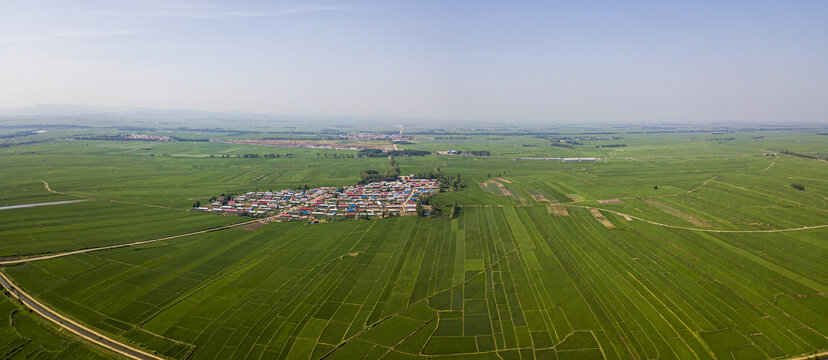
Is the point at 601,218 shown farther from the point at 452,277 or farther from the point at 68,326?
the point at 68,326

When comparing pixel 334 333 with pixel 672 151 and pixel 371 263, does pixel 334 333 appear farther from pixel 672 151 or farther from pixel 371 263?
pixel 672 151

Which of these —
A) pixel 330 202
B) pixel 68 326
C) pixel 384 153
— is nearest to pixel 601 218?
pixel 330 202

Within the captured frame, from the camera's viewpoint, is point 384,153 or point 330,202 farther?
point 384,153

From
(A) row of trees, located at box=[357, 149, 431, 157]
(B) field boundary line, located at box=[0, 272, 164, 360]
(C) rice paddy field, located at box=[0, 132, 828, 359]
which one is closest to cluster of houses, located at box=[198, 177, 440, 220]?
(C) rice paddy field, located at box=[0, 132, 828, 359]

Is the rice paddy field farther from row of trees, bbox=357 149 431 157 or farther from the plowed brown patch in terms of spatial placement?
row of trees, bbox=357 149 431 157

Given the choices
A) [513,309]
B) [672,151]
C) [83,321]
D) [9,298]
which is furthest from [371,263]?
[672,151]
